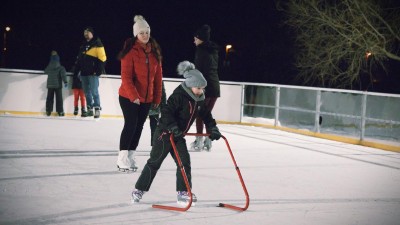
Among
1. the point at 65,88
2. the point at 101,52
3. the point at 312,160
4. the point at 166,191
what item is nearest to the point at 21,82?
the point at 65,88

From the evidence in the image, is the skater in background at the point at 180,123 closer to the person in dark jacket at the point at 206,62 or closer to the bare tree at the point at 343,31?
the person in dark jacket at the point at 206,62

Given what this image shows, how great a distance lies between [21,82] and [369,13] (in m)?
16.3

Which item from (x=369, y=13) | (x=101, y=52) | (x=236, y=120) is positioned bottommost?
(x=236, y=120)

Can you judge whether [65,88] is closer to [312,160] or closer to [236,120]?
[236,120]

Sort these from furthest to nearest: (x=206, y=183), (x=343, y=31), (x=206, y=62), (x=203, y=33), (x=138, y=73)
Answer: (x=343, y=31), (x=206, y=62), (x=203, y=33), (x=138, y=73), (x=206, y=183)

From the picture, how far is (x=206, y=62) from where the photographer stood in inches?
349

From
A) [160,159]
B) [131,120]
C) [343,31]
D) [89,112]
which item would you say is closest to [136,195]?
[160,159]

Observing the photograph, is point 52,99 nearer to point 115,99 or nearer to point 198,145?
point 115,99

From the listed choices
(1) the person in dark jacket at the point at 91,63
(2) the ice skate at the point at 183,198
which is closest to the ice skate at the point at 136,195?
(2) the ice skate at the point at 183,198

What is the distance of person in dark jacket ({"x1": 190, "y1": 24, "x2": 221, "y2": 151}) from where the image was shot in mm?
8719

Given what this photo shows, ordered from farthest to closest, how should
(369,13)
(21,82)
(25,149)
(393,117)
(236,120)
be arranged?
(369,13) < (236,120) < (21,82) < (393,117) < (25,149)

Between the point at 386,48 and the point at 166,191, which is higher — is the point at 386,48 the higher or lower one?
the higher one

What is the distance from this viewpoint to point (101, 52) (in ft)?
40.2

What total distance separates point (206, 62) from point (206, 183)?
2.85 metres
